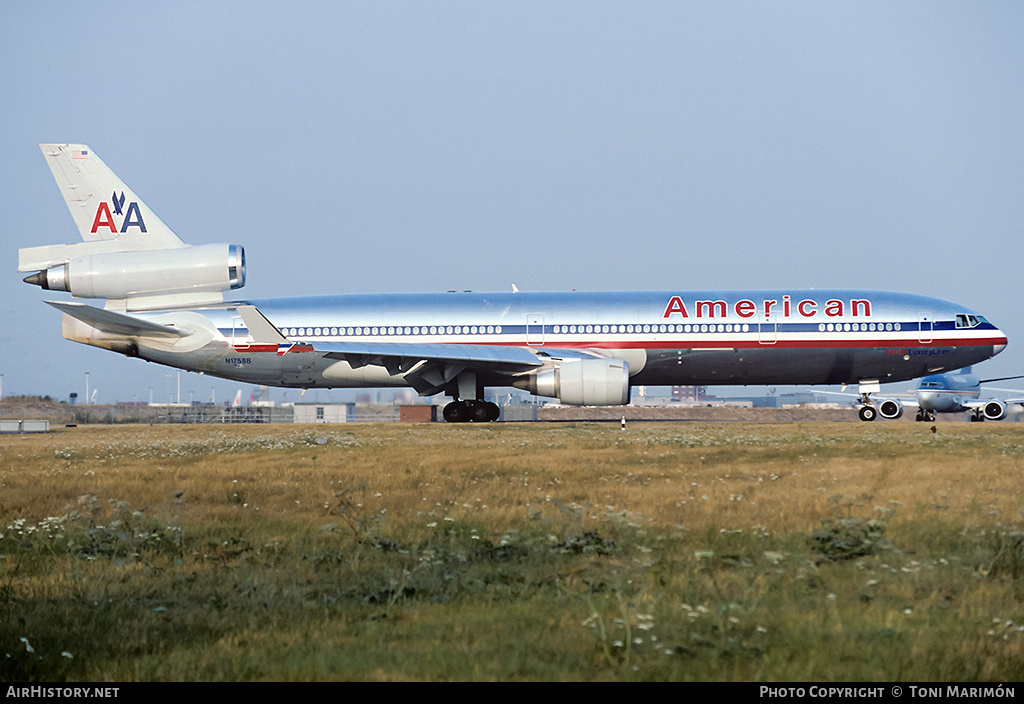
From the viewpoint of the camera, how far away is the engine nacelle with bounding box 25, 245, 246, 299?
29170mm

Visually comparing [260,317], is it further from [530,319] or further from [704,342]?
[704,342]

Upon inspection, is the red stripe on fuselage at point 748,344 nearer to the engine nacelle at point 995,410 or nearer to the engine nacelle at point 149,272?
the engine nacelle at point 149,272

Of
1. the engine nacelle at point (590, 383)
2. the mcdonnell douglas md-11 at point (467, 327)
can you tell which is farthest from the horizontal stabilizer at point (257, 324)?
the engine nacelle at point (590, 383)

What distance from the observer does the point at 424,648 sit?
466cm

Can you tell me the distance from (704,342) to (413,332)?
10.4 m

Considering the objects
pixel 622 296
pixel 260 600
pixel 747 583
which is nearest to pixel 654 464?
pixel 747 583

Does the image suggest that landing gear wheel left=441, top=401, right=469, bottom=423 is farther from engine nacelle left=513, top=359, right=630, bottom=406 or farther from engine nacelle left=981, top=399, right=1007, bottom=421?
engine nacelle left=981, top=399, right=1007, bottom=421

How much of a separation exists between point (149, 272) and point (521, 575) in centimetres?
2710

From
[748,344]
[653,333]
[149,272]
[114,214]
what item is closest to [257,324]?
[149,272]

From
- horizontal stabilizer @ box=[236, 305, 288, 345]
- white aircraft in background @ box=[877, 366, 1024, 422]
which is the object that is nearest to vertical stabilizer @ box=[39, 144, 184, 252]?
horizontal stabilizer @ box=[236, 305, 288, 345]

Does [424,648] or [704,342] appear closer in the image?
[424,648]

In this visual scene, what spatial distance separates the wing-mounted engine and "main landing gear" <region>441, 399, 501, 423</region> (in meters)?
8.70

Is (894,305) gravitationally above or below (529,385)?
above

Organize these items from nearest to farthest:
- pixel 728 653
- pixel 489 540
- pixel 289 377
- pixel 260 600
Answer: pixel 728 653
pixel 260 600
pixel 489 540
pixel 289 377
